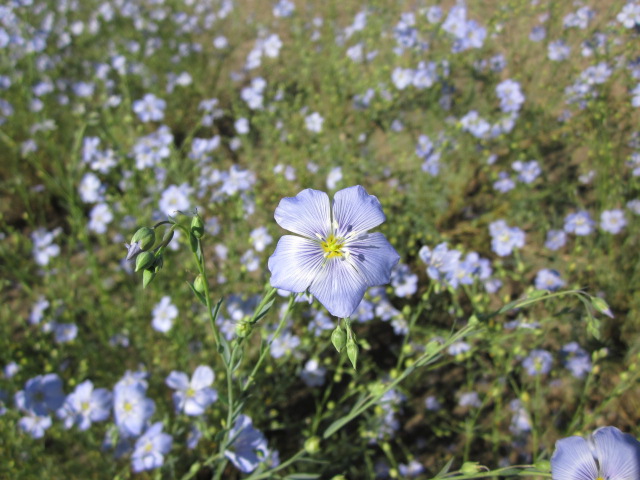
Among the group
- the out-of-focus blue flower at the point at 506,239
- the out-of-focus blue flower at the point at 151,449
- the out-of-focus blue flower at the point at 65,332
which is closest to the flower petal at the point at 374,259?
the out-of-focus blue flower at the point at 151,449

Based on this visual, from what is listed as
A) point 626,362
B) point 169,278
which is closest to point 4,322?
point 169,278

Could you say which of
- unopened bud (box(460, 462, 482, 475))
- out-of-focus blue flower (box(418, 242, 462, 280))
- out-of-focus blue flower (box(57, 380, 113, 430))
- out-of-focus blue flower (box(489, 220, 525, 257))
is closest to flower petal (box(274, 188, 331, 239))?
unopened bud (box(460, 462, 482, 475))

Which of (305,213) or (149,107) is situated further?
(149,107)

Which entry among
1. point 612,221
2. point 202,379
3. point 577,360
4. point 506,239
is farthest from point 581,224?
point 202,379

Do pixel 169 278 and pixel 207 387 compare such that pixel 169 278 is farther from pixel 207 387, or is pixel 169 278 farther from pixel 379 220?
pixel 379 220

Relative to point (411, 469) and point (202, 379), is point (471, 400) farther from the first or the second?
point (202, 379)

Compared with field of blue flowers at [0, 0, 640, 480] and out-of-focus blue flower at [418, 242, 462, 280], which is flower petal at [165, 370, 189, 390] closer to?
field of blue flowers at [0, 0, 640, 480]

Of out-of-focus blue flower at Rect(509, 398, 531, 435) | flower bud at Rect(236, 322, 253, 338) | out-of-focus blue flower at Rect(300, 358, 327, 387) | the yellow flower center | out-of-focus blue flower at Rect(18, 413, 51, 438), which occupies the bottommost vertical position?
out-of-focus blue flower at Rect(509, 398, 531, 435)
